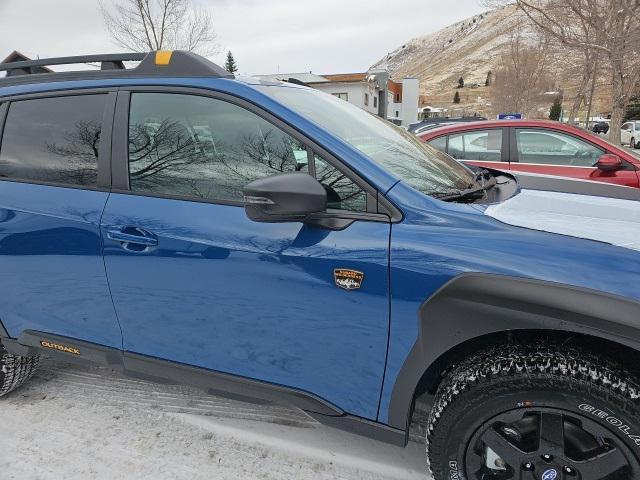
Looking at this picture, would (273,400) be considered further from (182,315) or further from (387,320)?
(387,320)

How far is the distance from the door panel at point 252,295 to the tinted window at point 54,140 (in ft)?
1.09

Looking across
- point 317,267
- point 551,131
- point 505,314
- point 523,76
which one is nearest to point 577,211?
point 505,314

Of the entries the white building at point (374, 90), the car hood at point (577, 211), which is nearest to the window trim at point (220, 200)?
the car hood at point (577, 211)

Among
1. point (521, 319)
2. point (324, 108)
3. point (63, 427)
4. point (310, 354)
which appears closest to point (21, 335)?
point (63, 427)

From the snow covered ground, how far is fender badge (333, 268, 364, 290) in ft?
2.33

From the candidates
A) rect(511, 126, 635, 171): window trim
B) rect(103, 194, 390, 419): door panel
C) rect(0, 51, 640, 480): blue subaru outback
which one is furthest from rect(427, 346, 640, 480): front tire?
rect(511, 126, 635, 171): window trim

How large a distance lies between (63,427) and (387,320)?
1.86 m

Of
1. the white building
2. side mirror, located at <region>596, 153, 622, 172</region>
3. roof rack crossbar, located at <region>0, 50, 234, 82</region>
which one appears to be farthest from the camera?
the white building

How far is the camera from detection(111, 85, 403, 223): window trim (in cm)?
172

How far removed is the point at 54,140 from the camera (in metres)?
2.29

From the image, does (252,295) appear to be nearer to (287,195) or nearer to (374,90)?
(287,195)

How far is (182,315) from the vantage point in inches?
78.6

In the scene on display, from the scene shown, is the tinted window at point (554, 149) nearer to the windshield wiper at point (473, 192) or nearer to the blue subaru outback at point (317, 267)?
the blue subaru outback at point (317, 267)

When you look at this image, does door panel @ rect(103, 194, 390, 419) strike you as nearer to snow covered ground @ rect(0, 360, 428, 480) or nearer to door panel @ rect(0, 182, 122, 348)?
door panel @ rect(0, 182, 122, 348)
